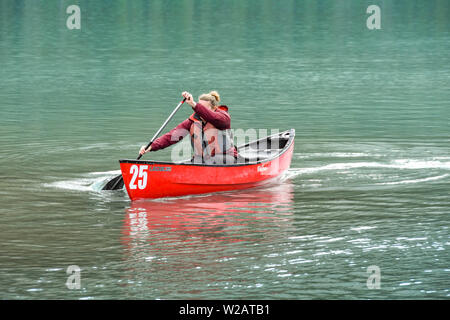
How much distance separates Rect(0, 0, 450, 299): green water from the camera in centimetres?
1010

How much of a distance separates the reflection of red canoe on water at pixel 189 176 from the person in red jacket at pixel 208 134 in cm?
34

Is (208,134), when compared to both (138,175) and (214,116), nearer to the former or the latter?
(214,116)

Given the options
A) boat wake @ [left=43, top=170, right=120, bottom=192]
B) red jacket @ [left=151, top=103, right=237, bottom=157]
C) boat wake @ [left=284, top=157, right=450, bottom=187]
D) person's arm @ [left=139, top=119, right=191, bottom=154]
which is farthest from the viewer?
boat wake @ [left=284, top=157, right=450, bottom=187]

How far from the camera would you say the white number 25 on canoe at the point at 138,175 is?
46.0 feet

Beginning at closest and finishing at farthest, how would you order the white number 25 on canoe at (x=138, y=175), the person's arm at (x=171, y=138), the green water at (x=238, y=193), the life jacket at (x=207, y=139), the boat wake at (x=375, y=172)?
1. the green water at (x=238, y=193)
2. the white number 25 on canoe at (x=138, y=175)
3. the person's arm at (x=171, y=138)
4. the life jacket at (x=207, y=139)
5. the boat wake at (x=375, y=172)

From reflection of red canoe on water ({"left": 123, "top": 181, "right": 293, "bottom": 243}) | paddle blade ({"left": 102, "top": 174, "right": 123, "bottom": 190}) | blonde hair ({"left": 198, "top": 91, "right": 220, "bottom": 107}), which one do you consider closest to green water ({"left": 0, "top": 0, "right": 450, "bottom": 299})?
reflection of red canoe on water ({"left": 123, "top": 181, "right": 293, "bottom": 243})

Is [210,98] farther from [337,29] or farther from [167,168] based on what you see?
[337,29]

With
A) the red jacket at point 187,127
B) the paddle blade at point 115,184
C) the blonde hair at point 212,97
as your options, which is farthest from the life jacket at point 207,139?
the paddle blade at point 115,184

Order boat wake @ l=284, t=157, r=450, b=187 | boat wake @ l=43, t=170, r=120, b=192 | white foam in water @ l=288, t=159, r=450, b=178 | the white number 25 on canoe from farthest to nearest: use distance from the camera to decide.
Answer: white foam in water @ l=288, t=159, r=450, b=178, boat wake @ l=284, t=157, r=450, b=187, boat wake @ l=43, t=170, r=120, b=192, the white number 25 on canoe

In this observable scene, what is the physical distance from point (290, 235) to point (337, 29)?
58.6 meters

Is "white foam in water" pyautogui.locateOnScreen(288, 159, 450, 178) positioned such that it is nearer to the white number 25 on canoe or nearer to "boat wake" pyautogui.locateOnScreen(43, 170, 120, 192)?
"boat wake" pyautogui.locateOnScreen(43, 170, 120, 192)

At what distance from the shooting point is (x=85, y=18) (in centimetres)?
7788

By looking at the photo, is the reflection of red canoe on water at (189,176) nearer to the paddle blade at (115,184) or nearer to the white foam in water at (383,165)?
the paddle blade at (115,184)
